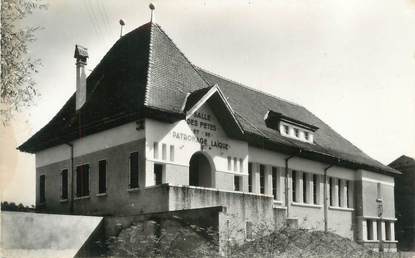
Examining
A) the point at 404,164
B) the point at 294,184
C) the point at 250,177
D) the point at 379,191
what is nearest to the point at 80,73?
the point at 250,177

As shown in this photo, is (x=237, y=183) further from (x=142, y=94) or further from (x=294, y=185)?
(x=142, y=94)

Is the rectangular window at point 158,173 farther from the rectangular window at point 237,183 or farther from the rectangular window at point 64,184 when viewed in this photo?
the rectangular window at point 64,184

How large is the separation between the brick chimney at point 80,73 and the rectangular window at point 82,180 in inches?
114

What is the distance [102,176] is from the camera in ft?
73.2

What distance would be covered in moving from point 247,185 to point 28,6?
A: 37.9 feet

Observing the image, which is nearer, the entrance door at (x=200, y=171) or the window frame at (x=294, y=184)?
the entrance door at (x=200, y=171)

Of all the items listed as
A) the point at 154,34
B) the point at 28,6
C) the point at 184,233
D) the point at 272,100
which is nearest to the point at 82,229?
the point at 184,233

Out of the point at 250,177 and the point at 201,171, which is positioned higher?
the point at 201,171

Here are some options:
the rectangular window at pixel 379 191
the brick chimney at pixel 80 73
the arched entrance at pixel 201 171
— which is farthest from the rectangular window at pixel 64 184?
the rectangular window at pixel 379 191

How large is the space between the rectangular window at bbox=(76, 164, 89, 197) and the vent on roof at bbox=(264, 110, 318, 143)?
993 cm

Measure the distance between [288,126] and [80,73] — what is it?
11.0 m

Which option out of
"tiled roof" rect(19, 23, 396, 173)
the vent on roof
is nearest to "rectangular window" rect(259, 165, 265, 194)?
"tiled roof" rect(19, 23, 396, 173)

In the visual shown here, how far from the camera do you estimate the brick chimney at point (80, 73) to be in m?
→ 24.5

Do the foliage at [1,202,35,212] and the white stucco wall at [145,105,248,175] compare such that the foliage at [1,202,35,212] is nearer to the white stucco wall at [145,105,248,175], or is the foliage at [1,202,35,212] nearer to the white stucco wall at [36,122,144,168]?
the white stucco wall at [36,122,144,168]
